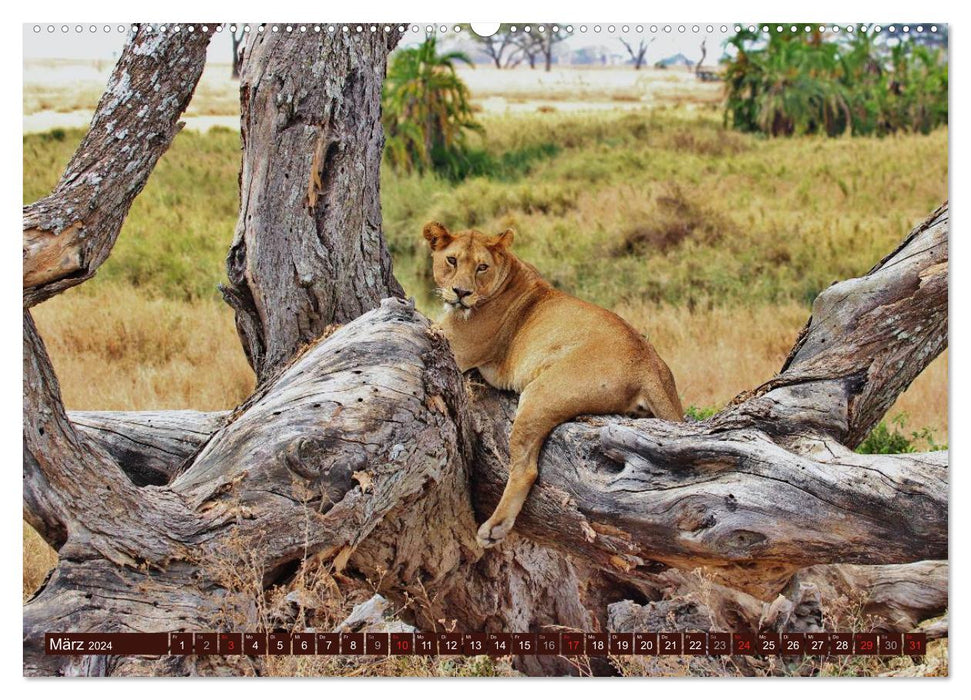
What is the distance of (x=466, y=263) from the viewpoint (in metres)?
4.84

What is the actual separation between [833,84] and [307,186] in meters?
3.04

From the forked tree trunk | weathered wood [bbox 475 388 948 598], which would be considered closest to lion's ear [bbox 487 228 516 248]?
the forked tree trunk

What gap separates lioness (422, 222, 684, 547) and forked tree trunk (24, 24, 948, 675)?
0.41 ft

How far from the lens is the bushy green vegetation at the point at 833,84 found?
4773mm

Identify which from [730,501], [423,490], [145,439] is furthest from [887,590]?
[145,439]

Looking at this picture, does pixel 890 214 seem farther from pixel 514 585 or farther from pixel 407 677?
pixel 407 677

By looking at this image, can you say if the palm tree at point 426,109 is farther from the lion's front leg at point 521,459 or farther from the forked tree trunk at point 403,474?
the lion's front leg at point 521,459

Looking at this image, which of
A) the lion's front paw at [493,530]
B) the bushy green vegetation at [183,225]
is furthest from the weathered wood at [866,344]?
the bushy green vegetation at [183,225]

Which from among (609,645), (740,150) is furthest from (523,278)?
(740,150)

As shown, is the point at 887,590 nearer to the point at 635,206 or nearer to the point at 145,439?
the point at 145,439

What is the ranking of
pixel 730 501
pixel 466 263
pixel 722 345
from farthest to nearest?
pixel 722 345, pixel 466 263, pixel 730 501

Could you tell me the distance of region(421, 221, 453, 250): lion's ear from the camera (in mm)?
4816

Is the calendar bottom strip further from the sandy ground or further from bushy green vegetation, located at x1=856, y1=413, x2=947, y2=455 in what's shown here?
the sandy ground

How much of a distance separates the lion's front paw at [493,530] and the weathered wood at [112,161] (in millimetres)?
1768
